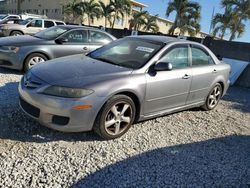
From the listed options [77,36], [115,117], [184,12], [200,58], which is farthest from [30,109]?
[184,12]

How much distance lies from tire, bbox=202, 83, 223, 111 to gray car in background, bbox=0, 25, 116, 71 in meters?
3.70

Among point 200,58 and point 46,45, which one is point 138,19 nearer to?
point 46,45

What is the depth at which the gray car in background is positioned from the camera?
7.21m

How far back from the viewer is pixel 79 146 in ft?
13.0

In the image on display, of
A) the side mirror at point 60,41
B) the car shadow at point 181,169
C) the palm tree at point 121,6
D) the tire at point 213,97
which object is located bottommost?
the car shadow at point 181,169

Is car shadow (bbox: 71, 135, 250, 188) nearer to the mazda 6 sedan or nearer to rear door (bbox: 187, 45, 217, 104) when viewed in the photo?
the mazda 6 sedan

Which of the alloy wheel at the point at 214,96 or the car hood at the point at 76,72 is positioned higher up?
the car hood at the point at 76,72

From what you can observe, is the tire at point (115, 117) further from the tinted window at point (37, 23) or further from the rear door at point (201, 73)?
the tinted window at point (37, 23)

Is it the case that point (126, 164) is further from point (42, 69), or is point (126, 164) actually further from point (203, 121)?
point (203, 121)

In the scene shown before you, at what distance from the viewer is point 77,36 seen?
8.17 meters

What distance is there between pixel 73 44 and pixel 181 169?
5330 mm

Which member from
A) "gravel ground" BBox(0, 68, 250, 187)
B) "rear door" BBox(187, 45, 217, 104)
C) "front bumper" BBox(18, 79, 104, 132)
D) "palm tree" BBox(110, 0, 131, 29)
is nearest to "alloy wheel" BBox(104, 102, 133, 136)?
"gravel ground" BBox(0, 68, 250, 187)

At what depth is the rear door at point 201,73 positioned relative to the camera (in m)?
5.45

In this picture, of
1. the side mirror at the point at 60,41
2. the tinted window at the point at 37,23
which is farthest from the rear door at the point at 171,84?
the tinted window at the point at 37,23
